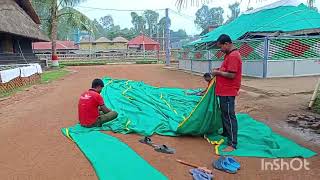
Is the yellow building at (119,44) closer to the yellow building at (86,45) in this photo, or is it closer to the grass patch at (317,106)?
the yellow building at (86,45)

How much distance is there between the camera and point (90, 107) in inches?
246

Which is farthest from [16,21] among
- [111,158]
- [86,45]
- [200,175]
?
[86,45]

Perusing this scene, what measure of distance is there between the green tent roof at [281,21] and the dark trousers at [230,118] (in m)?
13.2

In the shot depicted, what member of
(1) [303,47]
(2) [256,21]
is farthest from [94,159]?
(2) [256,21]

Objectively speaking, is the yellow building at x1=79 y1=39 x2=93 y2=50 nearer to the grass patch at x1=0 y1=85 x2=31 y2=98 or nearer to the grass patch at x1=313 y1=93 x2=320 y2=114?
the grass patch at x1=0 y1=85 x2=31 y2=98

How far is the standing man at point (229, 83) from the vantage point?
4.99 m

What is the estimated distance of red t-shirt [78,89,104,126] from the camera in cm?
624

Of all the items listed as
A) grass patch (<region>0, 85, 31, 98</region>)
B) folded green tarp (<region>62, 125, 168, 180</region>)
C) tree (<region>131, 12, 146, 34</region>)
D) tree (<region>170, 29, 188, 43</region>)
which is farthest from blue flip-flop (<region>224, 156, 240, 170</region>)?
tree (<region>131, 12, 146, 34</region>)

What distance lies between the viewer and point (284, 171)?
4.25m

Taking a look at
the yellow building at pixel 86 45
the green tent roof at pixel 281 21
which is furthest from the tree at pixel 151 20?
the green tent roof at pixel 281 21

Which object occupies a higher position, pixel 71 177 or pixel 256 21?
pixel 256 21

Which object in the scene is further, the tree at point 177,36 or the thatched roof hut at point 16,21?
the tree at point 177,36

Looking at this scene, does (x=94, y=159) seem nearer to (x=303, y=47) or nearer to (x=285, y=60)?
(x=285, y=60)

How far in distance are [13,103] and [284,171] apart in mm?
7995
